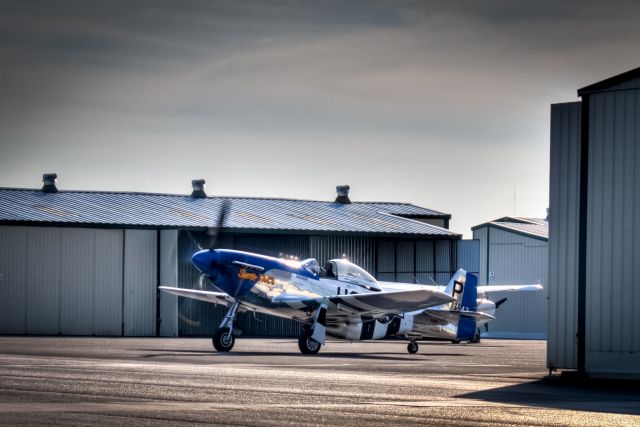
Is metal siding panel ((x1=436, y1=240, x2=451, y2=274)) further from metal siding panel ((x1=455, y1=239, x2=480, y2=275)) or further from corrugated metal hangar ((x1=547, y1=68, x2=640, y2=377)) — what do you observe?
corrugated metal hangar ((x1=547, y1=68, x2=640, y2=377))

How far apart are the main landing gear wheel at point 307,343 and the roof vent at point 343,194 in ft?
94.3

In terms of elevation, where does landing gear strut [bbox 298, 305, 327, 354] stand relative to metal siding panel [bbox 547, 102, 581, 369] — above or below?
below

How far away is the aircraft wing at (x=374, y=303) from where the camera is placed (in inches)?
1089

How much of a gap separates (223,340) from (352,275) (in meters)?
4.39

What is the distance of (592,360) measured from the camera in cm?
1877

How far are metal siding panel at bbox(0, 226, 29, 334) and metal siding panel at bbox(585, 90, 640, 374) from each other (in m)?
30.1

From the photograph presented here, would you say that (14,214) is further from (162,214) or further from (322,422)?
(322,422)

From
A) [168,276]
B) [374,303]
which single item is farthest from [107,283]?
[374,303]

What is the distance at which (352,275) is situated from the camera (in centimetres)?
3111

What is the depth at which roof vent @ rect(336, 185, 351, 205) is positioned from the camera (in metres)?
56.6

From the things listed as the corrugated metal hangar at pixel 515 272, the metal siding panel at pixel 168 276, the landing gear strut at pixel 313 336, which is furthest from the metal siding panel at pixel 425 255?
the landing gear strut at pixel 313 336

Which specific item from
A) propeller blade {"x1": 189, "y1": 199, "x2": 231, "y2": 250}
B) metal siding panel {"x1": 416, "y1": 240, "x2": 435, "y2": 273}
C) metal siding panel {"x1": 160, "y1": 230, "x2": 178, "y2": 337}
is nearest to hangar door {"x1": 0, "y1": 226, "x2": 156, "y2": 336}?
metal siding panel {"x1": 160, "y1": 230, "x2": 178, "y2": 337}

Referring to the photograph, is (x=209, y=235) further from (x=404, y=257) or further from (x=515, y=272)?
(x=515, y=272)

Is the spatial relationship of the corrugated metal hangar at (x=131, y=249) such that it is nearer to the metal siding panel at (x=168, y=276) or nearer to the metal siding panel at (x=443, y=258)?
the metal siding panel at (x=168, y=276)
